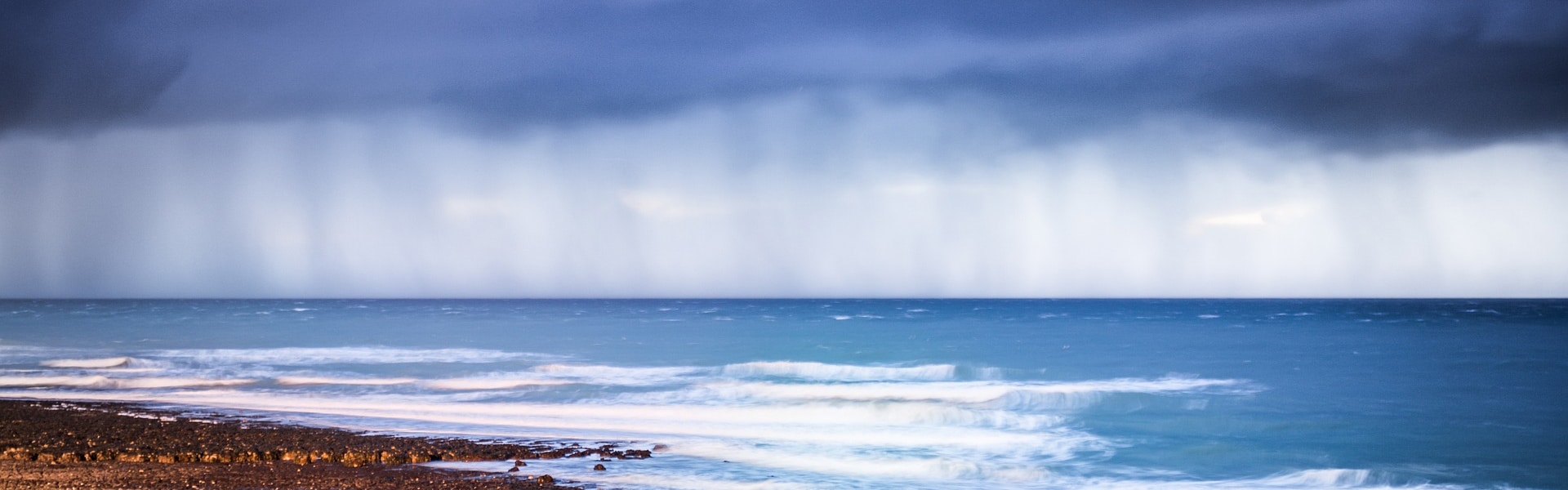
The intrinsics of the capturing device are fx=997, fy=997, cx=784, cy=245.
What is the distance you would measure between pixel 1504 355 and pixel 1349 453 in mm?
27496

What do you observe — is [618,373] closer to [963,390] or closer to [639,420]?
[963,390]

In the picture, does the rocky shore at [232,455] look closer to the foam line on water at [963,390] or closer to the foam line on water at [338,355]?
the foam line on water at [963,390]

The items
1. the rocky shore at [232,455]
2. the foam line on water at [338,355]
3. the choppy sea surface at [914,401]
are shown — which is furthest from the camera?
the foam line on water at [338,355]

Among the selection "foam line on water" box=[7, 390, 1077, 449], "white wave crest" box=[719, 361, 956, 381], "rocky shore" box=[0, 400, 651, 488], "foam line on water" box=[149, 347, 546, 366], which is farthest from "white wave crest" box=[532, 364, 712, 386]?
"rocky shore" box=[0, 400, 651, 488]

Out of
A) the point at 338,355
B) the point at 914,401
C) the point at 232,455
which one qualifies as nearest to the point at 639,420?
the point at 914,401

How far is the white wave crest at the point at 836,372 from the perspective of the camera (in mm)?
28500

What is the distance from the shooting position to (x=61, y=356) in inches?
1312

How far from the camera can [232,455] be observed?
1216 centimetres

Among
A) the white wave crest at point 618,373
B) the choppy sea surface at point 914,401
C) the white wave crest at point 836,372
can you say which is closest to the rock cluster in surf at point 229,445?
the choppy sea surface at point 914,401

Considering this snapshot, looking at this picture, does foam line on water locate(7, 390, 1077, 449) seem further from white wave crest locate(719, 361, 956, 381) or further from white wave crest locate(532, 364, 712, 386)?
white wave crest locate(719, 361, 956, 381)

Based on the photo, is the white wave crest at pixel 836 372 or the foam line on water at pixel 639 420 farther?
the white wave crest at pixel 836 372

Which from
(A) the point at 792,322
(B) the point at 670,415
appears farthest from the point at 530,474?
(A) the point at 792,322

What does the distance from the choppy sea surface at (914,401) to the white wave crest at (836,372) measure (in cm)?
16

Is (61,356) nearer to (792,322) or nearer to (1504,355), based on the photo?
(792,322)
